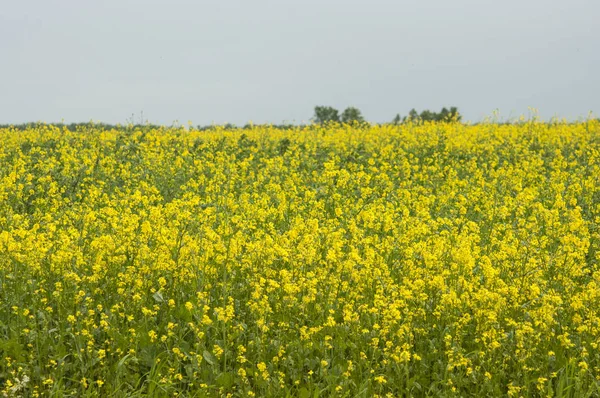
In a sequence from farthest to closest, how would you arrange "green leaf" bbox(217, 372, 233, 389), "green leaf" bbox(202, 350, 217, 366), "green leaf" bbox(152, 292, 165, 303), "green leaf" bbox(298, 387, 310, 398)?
"green leaf" bbox(152, 292, 165, 303)
"green leaf" bbox(202, 350, 217, 366)
"green leaf" bbox(217, 372, 233, 389)
"green leaf" bbox(298, 387, 310, 398)

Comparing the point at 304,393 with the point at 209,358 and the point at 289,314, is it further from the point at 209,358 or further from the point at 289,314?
the point at 289,314

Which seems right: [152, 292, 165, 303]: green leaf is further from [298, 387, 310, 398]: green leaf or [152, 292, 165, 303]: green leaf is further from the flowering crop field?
[298, 387, 310, 398]: green leaf

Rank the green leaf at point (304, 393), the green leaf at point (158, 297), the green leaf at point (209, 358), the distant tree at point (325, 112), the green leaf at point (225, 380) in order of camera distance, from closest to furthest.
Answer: the green leaf at point (304, 393)
the green leaf at point (225, 380)
the green leaf at point (209, 358)
the green leaf at point (158, 297)
the distant tree at point (325, 112)

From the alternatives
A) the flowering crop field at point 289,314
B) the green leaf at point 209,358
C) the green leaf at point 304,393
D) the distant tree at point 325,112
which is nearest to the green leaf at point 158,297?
the flowering crop field at point 289,314

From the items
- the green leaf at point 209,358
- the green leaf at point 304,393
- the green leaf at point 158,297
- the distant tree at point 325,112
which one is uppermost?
the distant tree at point 325,112

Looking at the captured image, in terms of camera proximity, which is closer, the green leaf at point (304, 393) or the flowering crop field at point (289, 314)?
the green leaf at point (304, 393)

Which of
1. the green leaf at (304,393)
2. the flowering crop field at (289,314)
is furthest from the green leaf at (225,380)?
the green leaf at (304,393)

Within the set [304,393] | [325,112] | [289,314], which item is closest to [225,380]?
[304,393]

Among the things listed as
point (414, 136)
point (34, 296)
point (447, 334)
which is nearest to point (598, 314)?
point (447, 334)

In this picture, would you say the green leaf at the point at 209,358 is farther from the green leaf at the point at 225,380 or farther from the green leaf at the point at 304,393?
the green leaf at the point at 304,393

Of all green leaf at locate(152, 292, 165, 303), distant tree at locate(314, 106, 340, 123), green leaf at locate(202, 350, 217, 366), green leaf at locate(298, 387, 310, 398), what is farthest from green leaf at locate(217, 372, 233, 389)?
distant tree at locate(314, 106, 340, 123)

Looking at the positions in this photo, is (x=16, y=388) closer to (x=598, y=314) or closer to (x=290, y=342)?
(x=290, y=342)

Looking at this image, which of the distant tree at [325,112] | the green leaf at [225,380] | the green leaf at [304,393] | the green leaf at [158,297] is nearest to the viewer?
the green leaf at [304,393]

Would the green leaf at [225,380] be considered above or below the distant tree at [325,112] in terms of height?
below
